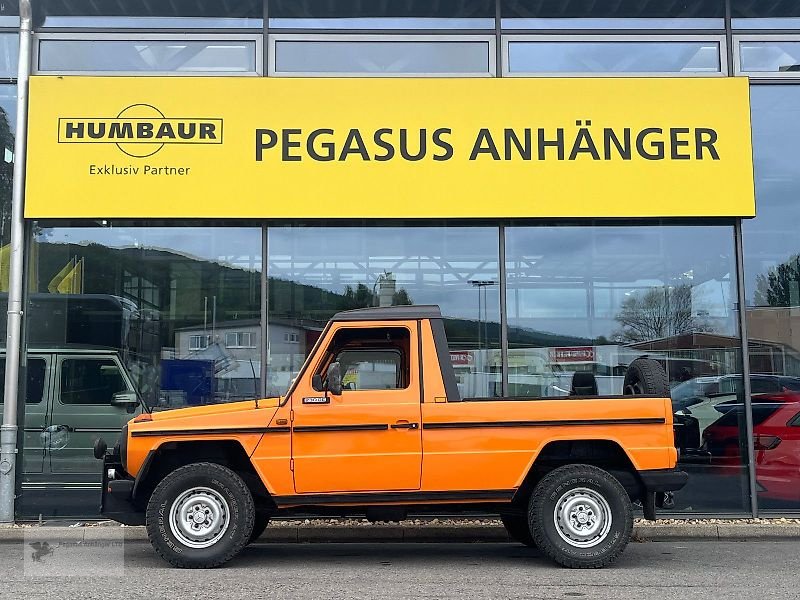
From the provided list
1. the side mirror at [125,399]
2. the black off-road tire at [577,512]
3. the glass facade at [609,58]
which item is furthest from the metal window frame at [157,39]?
the black off-road tire at [577,512]

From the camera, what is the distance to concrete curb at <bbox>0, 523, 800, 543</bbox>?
9195mm

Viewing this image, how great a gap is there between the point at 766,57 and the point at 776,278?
282 cm

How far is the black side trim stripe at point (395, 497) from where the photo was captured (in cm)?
737

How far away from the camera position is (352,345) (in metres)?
7.66

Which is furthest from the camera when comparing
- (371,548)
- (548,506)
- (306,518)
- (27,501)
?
(27,501)

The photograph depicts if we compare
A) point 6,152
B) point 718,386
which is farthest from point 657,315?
point 6,152

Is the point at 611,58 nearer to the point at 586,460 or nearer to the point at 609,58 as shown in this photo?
the point at 609,58

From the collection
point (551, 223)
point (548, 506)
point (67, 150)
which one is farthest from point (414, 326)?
point (67, 150)

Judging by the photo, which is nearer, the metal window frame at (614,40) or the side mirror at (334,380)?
the side mirror at (334,380)

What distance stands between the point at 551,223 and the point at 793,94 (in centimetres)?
350

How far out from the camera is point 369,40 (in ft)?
35.7

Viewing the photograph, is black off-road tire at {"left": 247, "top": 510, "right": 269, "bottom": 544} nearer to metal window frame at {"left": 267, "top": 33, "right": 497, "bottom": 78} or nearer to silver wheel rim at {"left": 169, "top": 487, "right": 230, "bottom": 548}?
silver wheel rim at {"left": 169, "top": 487, "right": 230, "bottom": 548}

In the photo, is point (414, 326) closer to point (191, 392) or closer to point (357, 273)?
point (357, 273)

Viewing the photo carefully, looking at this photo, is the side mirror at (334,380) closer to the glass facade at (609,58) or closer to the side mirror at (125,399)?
the side mirror at (125,399)
